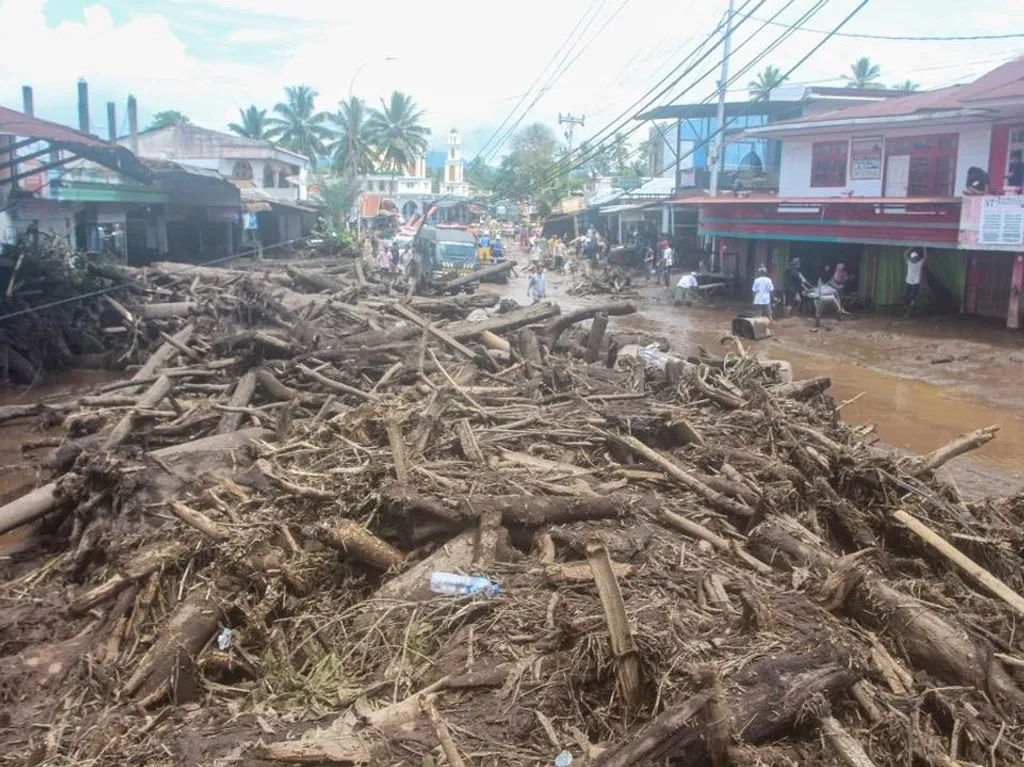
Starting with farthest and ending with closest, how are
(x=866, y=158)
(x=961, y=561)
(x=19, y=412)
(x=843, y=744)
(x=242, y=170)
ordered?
(x=242, y=170)
(x=866, y=158)
(x=19, y=412)
(x=961, y=561)
(x=843, y=744)

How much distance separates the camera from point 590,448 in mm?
8820

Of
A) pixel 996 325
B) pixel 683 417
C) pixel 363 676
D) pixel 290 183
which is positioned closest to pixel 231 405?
pixel 683 417

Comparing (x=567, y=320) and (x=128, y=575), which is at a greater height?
(x=567, y=320)

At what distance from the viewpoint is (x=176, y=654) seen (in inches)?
218

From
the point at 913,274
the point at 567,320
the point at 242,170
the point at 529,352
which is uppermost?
the point at 242,170

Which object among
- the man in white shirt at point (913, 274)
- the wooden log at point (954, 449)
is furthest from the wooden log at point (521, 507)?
the man in white shirt at point (913, 274)

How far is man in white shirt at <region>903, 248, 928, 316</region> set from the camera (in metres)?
24.1

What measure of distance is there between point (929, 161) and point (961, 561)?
2346cm

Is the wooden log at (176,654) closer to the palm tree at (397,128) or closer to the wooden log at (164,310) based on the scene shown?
the wooden log at (164,310)

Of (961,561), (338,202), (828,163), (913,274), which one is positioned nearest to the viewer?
(961,561)

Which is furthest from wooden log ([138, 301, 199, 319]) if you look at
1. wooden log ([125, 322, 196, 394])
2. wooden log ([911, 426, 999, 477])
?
wooden log ([911, 426, 999, 477])

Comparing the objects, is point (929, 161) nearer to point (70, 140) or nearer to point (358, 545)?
point (70, 140)

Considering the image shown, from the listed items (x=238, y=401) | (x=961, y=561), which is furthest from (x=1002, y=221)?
(x=238, y=401)

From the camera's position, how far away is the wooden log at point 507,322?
49.0 feet
